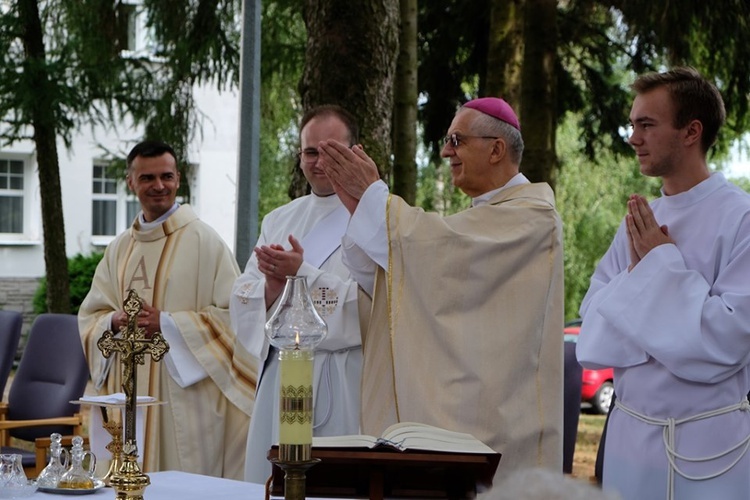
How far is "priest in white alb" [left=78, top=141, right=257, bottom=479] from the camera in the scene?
5500 mm

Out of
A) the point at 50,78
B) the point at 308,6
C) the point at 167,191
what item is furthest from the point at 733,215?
the point at 50,78

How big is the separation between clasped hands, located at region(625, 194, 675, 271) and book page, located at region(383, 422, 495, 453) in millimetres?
820

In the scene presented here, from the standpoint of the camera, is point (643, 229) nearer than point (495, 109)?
Yes

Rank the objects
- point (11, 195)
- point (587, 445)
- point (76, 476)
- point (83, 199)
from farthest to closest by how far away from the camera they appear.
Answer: point (83, 199) → point (11, 195) → point (587, 445) → point (76, 476)

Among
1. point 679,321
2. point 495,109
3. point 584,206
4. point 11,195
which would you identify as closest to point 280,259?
point 495,109

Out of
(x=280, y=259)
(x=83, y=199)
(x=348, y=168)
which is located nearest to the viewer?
(x=348, y=168)

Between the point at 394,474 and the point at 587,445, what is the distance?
33.8 feet

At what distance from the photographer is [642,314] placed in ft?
11.5

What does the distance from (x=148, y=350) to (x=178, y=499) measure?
487mm

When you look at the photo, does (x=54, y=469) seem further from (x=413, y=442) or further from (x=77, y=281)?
(x=77, y=281)

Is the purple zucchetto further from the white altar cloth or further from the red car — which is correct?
the red car

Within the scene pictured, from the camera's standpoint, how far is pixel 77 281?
20578mm

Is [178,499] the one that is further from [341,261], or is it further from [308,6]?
[308,6]

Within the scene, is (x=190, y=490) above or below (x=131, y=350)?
below
